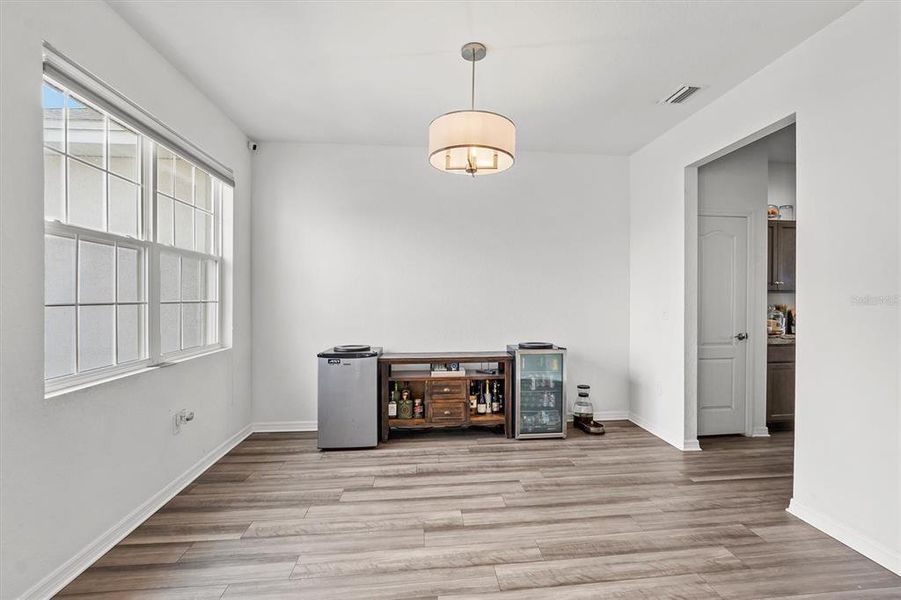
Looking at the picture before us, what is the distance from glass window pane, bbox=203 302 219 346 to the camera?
3418 mm

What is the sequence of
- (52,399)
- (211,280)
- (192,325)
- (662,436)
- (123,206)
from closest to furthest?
(52,399), (123,206), (192,325), (211,280), (662,436)

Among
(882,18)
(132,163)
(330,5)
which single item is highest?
(330,5)

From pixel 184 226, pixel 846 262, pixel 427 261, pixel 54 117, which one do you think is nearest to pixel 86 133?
pixel 54 117

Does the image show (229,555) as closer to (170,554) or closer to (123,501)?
(170,554)

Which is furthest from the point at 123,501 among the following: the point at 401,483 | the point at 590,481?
the point at 590,481

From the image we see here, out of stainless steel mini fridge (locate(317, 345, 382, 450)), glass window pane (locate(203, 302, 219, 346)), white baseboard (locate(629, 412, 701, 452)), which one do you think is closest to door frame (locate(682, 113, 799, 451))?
white baseboard (locate(629, 412, 701, 452))

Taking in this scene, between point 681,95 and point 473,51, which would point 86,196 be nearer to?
point 473,51

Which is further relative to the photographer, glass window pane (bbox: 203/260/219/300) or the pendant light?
Answer: glass window pane (bbox: 203/260/219/300)

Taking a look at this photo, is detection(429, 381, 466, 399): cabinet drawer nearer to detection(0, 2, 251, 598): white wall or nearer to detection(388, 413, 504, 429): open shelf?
detection(388, 413, 504, 429): open shelf

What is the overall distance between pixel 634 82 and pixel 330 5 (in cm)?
205

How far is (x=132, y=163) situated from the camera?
248 centimetres

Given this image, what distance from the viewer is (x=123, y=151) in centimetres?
241

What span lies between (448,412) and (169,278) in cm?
246

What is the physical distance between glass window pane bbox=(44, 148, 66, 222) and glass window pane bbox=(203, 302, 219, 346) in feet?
4.91
